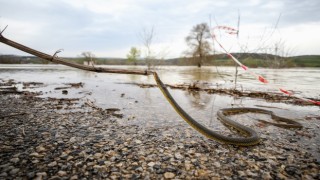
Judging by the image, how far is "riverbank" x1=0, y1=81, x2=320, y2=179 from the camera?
2.99m

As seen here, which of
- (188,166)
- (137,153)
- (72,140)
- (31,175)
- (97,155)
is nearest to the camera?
(31,175)

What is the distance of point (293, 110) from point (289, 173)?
553cm

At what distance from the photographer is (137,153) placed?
12.0 ft

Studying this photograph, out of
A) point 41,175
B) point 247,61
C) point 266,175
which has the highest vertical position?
point 247,61

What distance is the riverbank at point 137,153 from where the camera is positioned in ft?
9.82

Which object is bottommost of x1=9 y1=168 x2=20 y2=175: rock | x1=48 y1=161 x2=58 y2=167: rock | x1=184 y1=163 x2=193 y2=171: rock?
x1=184 y1=163 x2=193 y2=171: rock

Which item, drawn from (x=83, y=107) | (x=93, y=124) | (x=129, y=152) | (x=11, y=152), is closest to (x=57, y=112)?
(x=83, y=107)

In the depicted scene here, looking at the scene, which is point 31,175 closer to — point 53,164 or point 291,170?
point 53,164

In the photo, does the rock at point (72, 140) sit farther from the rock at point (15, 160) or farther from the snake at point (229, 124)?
the snake at point (229, 124)

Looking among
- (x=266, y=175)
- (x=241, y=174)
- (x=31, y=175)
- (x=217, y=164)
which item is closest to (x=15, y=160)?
(x=31, y=175)

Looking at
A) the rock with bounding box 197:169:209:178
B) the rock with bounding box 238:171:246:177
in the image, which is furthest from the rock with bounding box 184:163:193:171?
the rock with bounding box 238:171:246:177

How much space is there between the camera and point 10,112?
608cm

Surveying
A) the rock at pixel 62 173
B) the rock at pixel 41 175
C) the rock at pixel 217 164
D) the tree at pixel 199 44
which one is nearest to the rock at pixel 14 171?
the rock at pixel 41 175

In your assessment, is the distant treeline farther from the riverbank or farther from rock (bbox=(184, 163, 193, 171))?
rock (bbox=(184, 163, 193, 171))
